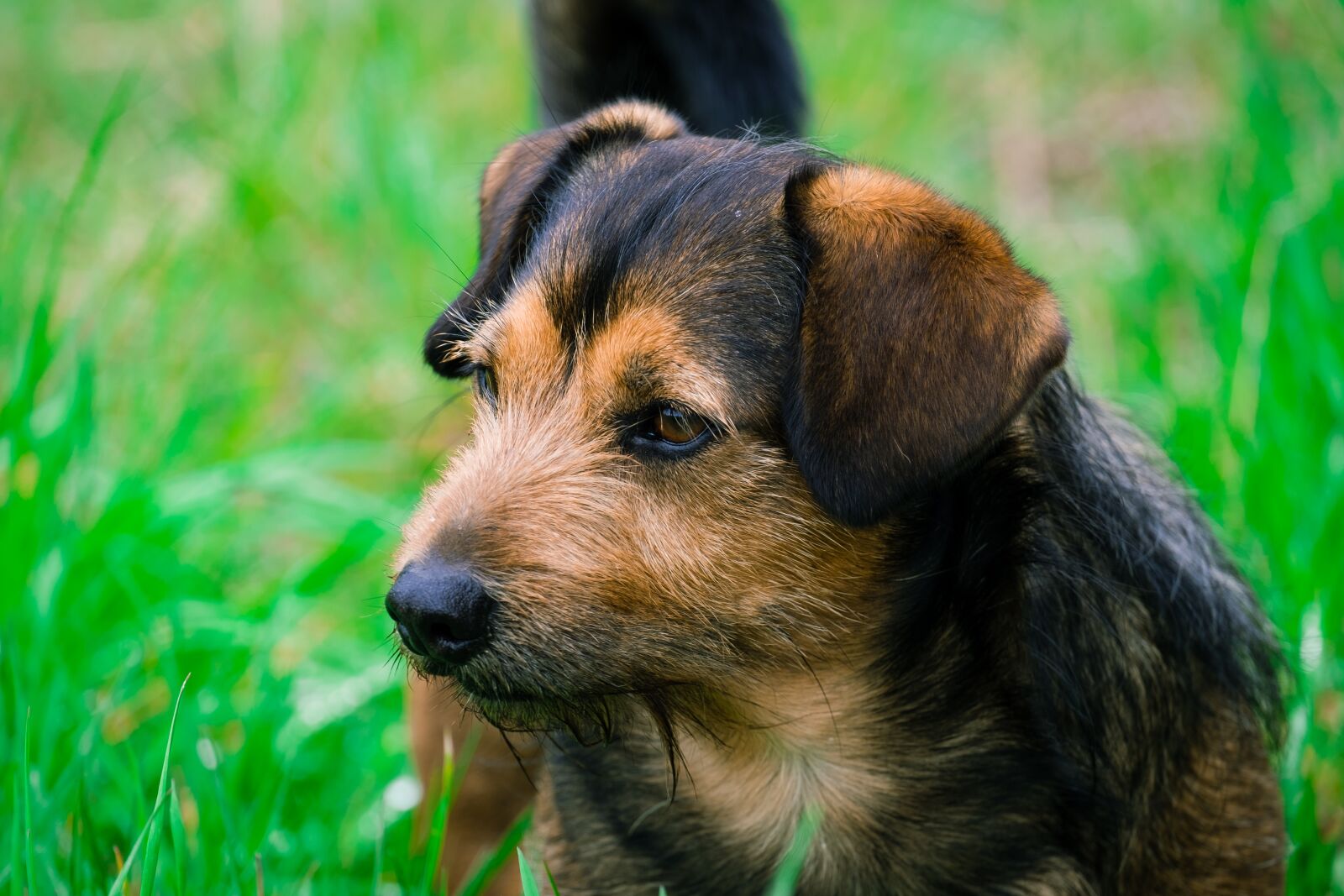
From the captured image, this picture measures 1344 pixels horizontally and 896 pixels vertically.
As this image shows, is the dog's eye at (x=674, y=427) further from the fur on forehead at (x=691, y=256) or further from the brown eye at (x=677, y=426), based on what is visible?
the fur on forehead at (x=691, y=256)

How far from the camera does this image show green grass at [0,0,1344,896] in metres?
3.96

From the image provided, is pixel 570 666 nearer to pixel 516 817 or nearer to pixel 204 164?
pixel 516 817

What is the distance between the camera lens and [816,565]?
3.00m

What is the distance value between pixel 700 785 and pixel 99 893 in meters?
1.31

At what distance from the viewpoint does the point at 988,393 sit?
264cm

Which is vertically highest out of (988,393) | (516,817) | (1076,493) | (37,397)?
(988,393)

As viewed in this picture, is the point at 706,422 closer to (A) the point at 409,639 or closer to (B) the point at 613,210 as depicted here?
(B) the point at 613,210

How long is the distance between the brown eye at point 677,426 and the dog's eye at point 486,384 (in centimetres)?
45

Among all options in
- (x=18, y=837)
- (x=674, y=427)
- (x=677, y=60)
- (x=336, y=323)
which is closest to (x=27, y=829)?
(x=18, y=837)

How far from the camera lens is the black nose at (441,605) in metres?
2.68

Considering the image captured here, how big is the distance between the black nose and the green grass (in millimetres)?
594

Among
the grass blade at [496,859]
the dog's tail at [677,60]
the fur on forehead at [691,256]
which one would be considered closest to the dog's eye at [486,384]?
the fur on forehead at [691,256]

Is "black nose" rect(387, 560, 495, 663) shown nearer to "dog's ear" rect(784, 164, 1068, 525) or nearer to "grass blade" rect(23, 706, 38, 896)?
"dog's ear" rect(784, 164, 1068, 525)

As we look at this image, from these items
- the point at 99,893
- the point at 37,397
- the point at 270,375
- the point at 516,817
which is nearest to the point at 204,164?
the point at 270,375
